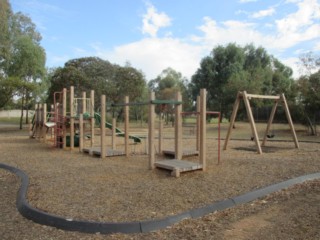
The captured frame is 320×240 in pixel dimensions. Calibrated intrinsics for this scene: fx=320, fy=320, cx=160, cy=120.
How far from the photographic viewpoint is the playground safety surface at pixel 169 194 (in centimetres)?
414

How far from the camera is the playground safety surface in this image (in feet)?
13.6

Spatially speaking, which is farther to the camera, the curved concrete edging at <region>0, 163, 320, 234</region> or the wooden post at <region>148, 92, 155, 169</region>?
the wooden post at <region>148, 92, 155, 169</region>

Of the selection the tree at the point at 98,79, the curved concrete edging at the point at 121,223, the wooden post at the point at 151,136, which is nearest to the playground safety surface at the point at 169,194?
the curved concrete edging at the point at 121,223

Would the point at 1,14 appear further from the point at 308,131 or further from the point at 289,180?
the point at 289,180

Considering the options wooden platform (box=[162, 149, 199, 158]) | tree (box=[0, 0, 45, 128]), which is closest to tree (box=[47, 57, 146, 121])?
tree (box=[0, 0, 45, 128])

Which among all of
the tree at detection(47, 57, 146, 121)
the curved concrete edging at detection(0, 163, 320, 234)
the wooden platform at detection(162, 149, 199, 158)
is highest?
the tree at detection(47, 57, 146, 121)

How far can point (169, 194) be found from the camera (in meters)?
5.40

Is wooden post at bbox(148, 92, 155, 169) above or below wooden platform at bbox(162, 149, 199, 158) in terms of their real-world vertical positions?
above

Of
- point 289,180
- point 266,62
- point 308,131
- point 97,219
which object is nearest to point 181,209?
point 97,219

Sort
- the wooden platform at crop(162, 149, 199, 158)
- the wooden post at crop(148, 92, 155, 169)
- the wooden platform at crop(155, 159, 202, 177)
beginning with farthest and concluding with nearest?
the wooden platform at crop(162, 149, 199, 158), the wooden post at crop(148, 92, 155, 169), the wooden platform at crop(155, 159, 202, 177)

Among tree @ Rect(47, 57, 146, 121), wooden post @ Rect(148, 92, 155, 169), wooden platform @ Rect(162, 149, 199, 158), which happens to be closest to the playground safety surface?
wooden post @ Rect(148, 92, 155, 169)

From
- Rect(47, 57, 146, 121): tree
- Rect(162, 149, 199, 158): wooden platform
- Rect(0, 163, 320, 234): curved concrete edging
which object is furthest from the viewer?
Rect(47, 57, 146, 121): tree

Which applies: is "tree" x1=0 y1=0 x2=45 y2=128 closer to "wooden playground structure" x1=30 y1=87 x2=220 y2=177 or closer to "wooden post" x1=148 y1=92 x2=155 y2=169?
"wooden playground structure" x1=30 y1=87 x2=220 y2=177

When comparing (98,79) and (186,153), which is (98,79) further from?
(186,153)
